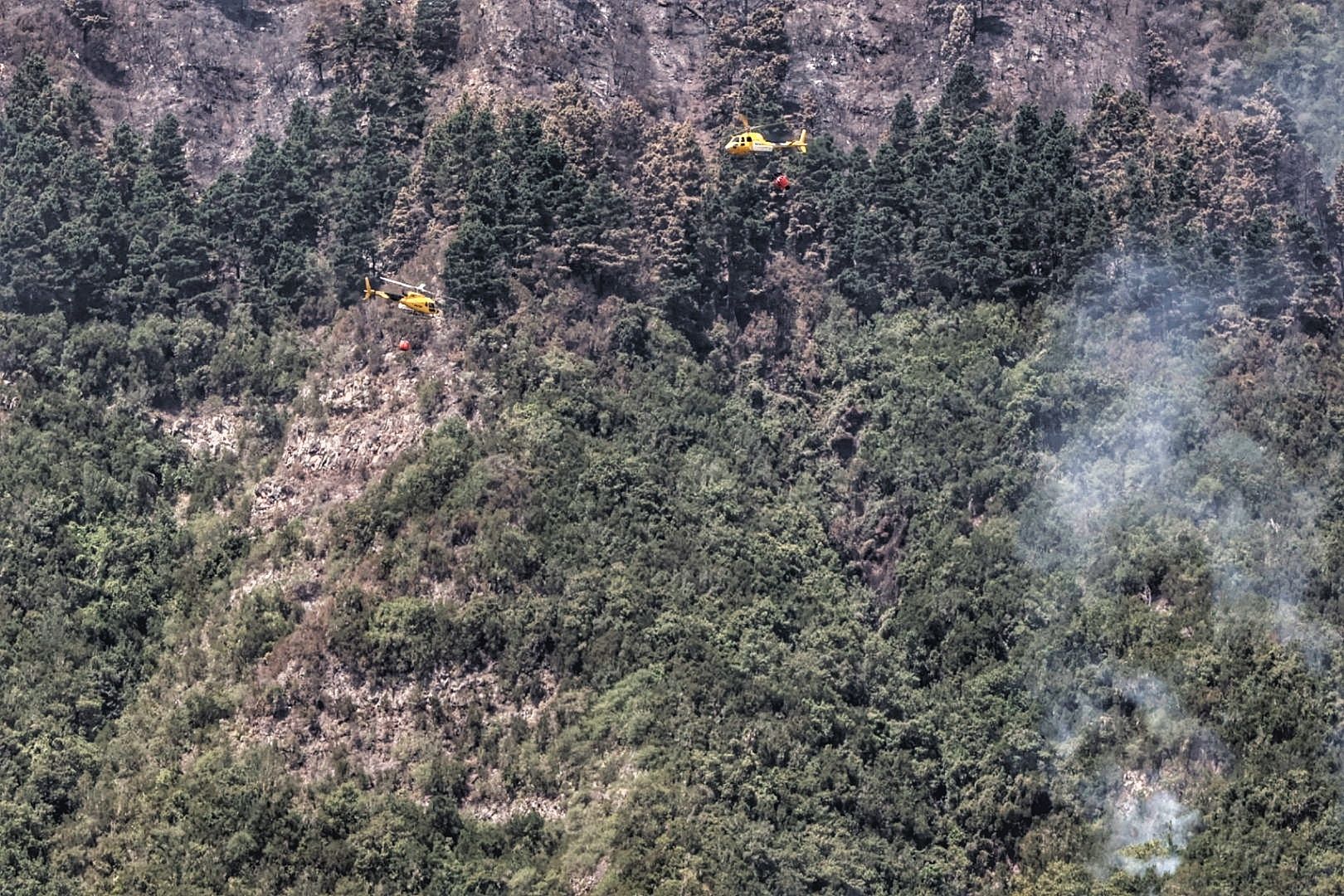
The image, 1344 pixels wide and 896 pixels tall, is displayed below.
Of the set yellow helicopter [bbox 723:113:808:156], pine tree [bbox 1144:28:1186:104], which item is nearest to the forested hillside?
yellow helicopter [bbox 723:113:808:156]

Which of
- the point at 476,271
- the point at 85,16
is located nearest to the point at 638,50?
the point at 476,271

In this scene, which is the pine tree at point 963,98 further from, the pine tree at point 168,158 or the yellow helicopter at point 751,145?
the pine tree at point 168,158

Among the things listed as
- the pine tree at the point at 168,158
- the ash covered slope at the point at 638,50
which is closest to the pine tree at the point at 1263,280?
the ash covered slope at the point at 638,50

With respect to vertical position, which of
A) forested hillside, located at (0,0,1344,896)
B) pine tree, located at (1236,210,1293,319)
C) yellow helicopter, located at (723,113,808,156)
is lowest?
forested hillside, located at (0,0,1344,896)

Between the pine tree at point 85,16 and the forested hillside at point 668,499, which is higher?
the pine tree at point 85,16

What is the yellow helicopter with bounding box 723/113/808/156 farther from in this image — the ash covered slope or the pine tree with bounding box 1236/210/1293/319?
the pine tree with bounding box 1236/210/1293/319

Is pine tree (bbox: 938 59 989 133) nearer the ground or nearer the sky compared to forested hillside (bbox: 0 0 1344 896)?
nearer the sky

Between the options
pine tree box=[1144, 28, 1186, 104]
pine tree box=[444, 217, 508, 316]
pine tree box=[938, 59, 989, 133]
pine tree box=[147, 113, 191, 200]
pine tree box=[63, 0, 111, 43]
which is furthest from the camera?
pine tree box=[63, 0, 111, 43]
